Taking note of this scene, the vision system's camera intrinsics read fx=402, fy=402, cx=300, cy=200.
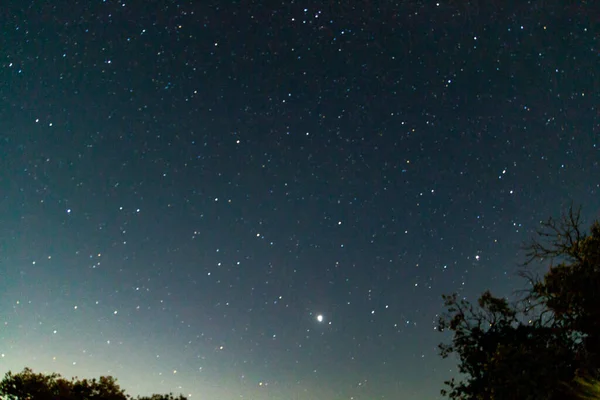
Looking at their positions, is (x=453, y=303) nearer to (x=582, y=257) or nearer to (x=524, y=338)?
(x=524, y=338)

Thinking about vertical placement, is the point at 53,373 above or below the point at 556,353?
below

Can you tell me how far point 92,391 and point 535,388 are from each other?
28816mm

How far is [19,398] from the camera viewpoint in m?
28.3

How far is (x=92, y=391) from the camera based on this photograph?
29.1 meters

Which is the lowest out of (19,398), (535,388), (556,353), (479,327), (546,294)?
(19,398)

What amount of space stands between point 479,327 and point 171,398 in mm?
28782

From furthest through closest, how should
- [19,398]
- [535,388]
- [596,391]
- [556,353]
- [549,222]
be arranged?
1. [19,398]
2. [549,222]
3. [556,353]
4. [535,388]
5. [596,391]

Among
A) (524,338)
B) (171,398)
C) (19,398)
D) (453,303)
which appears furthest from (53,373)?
(524,338)

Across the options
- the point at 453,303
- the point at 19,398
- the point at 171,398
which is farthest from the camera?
the point at 171,398

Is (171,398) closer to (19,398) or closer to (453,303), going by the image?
(19,398)

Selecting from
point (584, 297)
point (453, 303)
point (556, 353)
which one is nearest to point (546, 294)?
point (584, 297)

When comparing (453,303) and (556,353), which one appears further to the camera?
(453,303)

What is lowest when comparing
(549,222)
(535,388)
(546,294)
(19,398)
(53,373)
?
(19,398)

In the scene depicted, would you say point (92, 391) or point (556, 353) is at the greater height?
point (556, 353)
